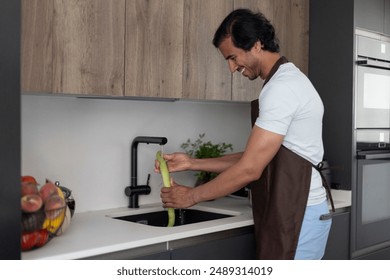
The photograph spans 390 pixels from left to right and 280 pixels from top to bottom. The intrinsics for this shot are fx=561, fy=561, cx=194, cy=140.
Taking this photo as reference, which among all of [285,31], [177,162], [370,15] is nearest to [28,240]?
[177,162]

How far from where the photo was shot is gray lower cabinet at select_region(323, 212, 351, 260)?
2.77m

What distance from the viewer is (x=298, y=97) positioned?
6.55 ft

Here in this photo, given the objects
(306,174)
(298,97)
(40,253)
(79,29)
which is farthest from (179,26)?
(40,253)

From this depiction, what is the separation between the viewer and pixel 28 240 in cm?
167

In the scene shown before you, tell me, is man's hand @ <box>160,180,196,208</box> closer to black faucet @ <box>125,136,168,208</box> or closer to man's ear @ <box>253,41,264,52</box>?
black faucet @ <box>125,136,168,208</box>

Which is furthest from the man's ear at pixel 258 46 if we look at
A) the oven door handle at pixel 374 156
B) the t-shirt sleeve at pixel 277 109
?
the oven door handle at pixel 374 156

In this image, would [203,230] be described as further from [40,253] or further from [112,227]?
[40,253]

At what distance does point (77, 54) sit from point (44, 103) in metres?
0.37

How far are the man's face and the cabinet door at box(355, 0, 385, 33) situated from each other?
108 cm

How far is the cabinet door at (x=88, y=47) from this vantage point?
1948 mm

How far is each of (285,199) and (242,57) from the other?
A: 1.85ft

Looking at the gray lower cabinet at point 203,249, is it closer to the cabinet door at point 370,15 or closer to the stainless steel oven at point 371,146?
the stainless steel oven at point 371,146

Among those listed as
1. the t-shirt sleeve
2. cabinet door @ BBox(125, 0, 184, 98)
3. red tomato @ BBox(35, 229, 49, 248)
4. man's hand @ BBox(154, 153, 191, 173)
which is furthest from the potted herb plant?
red tomato @ BBox(35, 229, 49, 248)
